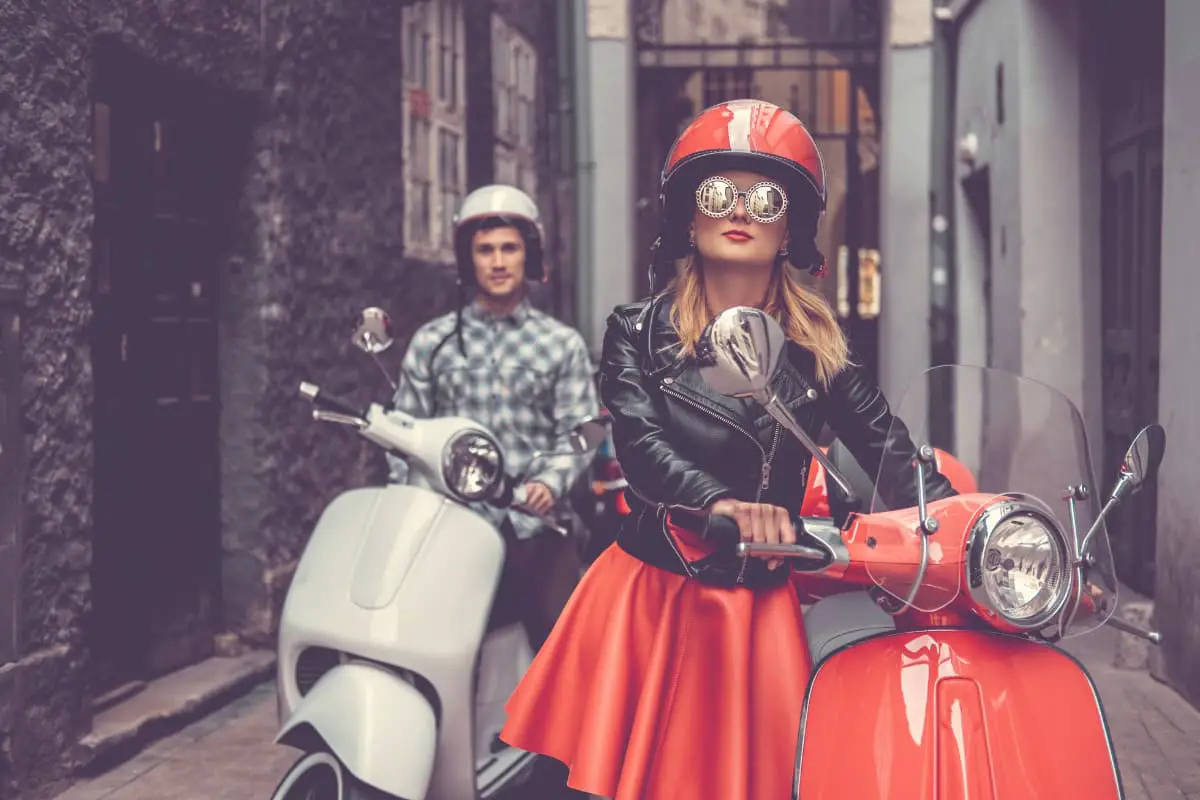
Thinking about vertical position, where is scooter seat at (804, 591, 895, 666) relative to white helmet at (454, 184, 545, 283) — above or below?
below

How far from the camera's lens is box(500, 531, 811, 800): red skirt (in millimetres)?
2549

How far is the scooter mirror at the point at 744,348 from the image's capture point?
1.97 meters

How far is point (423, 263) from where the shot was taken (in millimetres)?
8469

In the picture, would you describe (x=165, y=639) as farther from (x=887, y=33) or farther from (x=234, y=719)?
(x=887, y=33)

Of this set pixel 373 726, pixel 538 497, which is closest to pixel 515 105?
pixel 538 497

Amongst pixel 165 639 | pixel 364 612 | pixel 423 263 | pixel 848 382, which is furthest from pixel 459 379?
pixel 423 263

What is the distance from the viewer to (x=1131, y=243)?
6898mm

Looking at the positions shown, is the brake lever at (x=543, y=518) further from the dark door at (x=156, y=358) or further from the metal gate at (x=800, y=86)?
the metal gate at (x=800, y=86)

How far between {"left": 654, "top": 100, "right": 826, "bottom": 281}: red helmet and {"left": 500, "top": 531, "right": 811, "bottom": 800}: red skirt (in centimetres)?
61

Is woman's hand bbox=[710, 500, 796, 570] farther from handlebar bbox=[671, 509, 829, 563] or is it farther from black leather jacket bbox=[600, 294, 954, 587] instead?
black leather jacket bbox=[600, 294, 954, 587]

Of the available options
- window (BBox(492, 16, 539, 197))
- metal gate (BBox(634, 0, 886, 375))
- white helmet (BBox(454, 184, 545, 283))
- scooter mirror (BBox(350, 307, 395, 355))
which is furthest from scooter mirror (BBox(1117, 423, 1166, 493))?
metal gate (BBox(634, 0, 886, 375))

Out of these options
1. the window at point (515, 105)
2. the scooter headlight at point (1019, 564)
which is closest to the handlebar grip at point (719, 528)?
the scooter headlight at point (1019, 564)

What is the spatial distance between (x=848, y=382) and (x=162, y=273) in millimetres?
3778

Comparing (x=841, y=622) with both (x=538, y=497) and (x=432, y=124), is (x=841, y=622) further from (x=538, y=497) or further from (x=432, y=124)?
(x=432, y=124)
